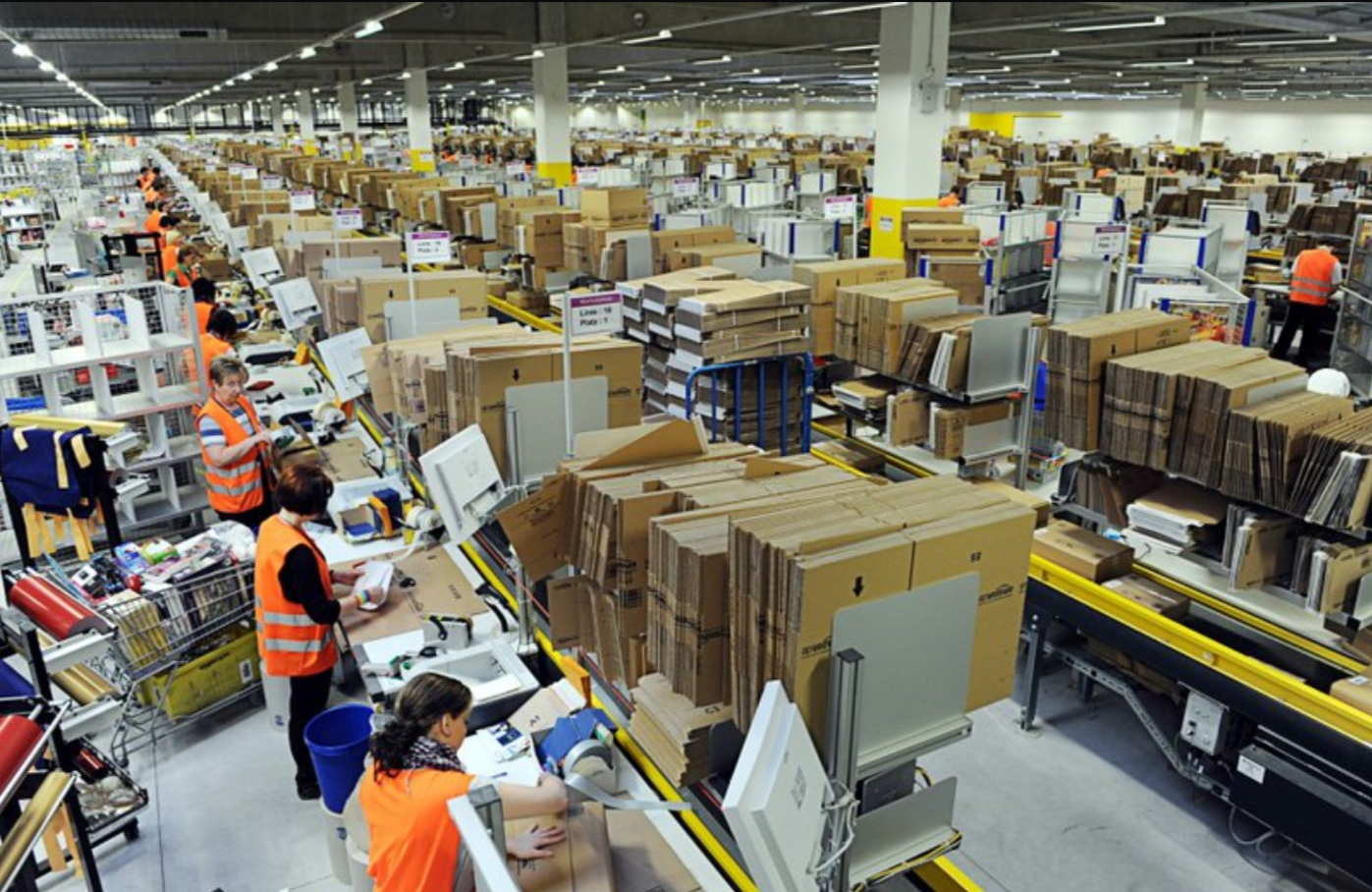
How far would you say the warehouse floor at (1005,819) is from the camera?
13.7 feet

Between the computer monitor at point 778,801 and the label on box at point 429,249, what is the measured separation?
558 centimetres

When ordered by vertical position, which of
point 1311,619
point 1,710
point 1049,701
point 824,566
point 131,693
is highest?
point 824,566

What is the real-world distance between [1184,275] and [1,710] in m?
10.4

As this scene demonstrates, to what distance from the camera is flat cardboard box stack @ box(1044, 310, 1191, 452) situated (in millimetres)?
5195

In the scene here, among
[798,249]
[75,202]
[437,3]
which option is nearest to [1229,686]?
[798,249]

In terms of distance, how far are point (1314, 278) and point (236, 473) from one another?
11.4 meters

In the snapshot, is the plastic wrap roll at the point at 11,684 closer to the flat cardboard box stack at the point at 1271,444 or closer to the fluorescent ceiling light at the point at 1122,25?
the flat cardboard box stack at the point at 1271,444

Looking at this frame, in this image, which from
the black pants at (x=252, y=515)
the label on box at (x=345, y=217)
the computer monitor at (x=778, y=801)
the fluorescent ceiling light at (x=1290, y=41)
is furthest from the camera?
the fluorescent ceiling light at (x=1290, y=41)

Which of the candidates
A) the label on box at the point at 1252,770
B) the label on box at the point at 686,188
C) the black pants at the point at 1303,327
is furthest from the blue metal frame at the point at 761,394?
the label on box at the point at 686,188

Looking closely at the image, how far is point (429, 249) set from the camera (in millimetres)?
7004

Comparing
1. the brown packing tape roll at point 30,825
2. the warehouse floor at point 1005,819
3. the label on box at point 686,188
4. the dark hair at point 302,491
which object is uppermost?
the label on box at point 686,188

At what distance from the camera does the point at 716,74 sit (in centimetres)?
2942

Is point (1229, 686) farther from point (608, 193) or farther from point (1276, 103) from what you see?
point (1276, 103)

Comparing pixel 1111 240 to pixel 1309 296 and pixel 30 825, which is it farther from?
pixel 30 825
